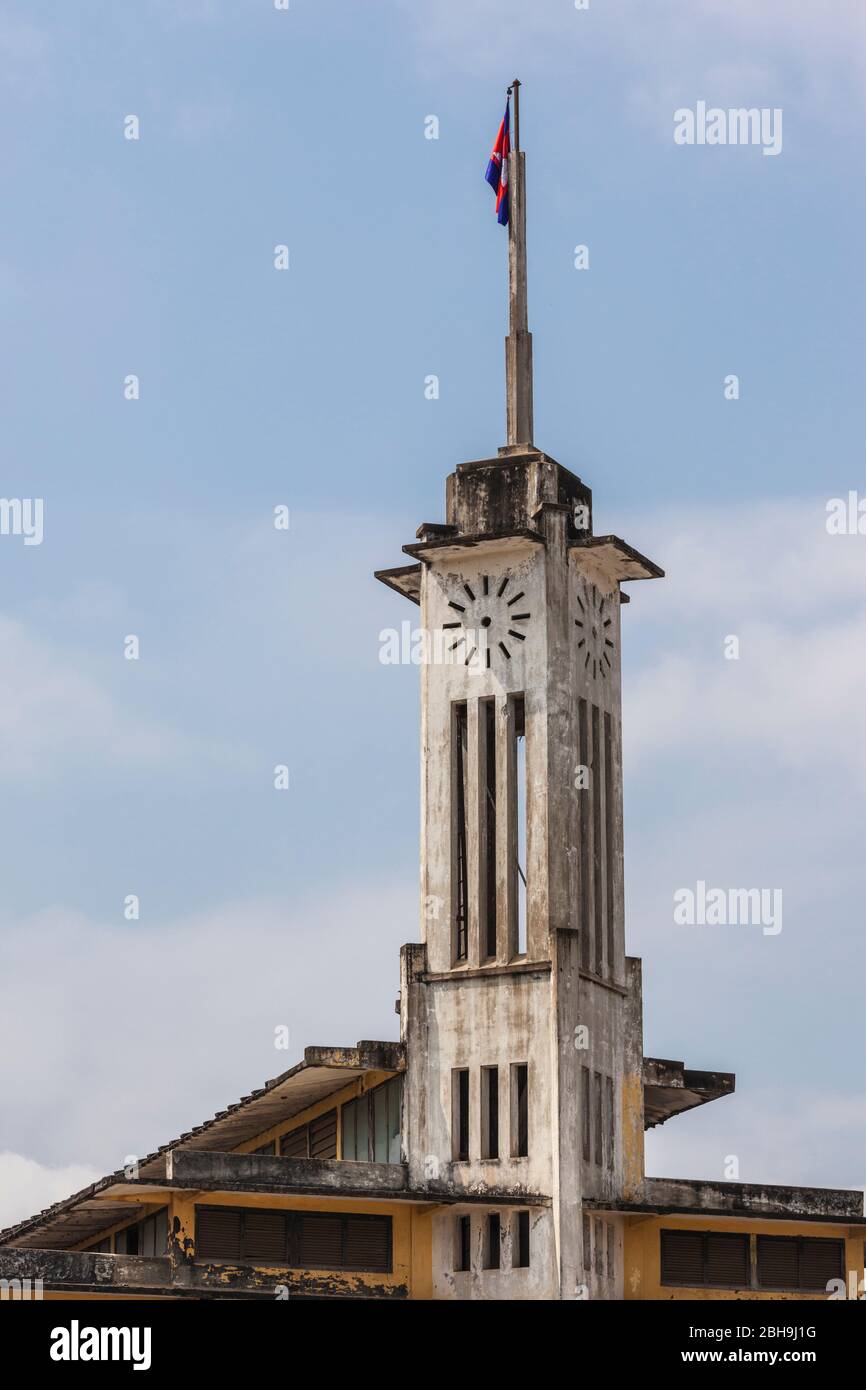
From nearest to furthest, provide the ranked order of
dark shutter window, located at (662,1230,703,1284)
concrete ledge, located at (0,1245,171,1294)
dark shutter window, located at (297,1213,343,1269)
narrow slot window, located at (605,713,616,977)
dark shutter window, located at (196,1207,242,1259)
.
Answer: concrete ledge, located at (0,1245,171,1294) → dark shutter window, located at (196,1207,242,1259) → dark shutter window, located at (297,1213,343,1269) → dark shutter window, located at (662,1230,703,1284) → narrow slot window, located at (605,713,616,977)

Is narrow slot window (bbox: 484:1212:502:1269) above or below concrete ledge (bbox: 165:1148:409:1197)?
below

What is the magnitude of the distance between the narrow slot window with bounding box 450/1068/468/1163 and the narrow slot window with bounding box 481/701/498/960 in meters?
2.29

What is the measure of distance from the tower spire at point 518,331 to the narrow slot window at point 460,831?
598cm

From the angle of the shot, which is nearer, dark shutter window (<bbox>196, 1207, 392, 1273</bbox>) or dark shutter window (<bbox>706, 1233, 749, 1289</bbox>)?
dark shutter window (<bbox>196, 1207, 392, 1273</bbox>)

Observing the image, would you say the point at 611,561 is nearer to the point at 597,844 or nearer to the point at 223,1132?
the point at 597,844

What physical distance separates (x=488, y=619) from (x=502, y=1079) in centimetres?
876

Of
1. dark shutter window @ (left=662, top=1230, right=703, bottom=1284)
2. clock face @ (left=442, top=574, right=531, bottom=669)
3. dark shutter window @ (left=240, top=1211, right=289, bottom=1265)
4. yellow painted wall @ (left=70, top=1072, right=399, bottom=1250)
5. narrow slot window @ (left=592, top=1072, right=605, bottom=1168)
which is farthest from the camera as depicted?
clock face @ (left=442, top=574, right=531, bottom=669)

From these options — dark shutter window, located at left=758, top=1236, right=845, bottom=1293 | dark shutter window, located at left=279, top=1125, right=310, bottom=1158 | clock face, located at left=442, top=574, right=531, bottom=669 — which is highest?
clock face, located at left=442, top=574, right=531, bottom=669

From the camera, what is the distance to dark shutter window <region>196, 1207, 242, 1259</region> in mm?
48781

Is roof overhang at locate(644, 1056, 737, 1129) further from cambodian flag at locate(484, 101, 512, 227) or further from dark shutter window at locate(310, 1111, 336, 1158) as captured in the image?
cambodian flag at locate(484, 101, 512, 227)

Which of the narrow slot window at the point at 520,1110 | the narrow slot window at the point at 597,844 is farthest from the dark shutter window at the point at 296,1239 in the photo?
the narrow slot window at the point at 597,844

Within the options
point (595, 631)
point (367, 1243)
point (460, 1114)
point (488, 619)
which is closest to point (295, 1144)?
point (460, 1114)

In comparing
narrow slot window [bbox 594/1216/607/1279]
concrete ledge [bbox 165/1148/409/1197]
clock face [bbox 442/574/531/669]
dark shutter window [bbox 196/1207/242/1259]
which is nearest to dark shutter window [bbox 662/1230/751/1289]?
narrow slot window [bbox 594/1216/607/1279]
